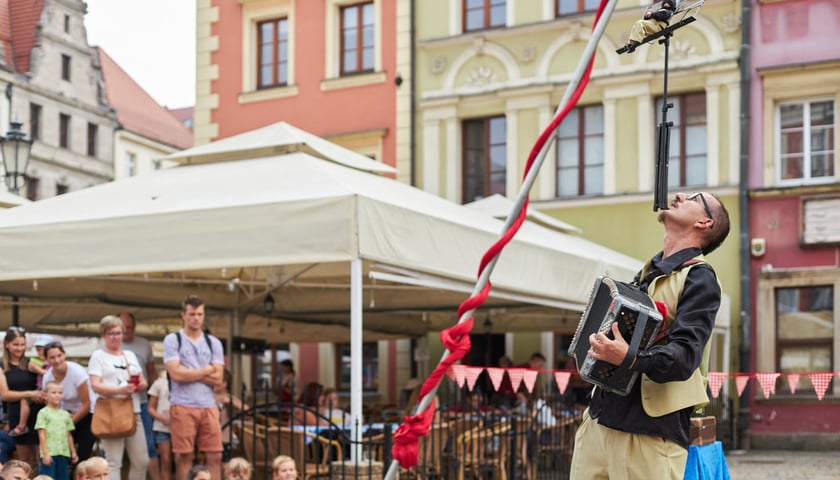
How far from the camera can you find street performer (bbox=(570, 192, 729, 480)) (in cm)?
399

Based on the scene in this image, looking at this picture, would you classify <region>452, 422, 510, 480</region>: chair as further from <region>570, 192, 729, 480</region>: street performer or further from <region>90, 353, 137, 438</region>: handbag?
<region>570, 192, 729, 480</region>: street performer

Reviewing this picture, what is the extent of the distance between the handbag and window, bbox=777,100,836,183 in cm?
1343

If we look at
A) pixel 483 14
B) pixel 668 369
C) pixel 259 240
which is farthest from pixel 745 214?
pixel 668 369

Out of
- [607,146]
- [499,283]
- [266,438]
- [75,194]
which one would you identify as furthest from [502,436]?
[607,146]

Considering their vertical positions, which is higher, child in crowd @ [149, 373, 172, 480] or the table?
the table

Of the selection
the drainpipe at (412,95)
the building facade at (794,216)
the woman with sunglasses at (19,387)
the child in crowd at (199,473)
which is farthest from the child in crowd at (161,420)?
the drainpipe at (412,95)

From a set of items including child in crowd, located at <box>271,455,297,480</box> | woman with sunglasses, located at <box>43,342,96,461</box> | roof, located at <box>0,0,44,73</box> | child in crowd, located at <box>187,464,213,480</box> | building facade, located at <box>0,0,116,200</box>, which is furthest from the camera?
roof, located at <box>0,0,44,73</box>

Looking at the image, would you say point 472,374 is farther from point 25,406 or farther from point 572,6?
point 572,6

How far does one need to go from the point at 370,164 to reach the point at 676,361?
861cm

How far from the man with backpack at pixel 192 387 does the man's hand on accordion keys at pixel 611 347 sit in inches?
205

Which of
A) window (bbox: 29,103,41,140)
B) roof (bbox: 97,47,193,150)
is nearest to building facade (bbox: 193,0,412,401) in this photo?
window (bbox: 29,103,41,140)

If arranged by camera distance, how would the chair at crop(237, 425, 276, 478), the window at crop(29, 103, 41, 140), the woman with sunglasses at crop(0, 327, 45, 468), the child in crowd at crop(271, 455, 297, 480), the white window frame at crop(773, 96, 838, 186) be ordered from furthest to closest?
the window at crop(29, 103, 41, 140) → the white window frame at crop(773, 96, 838, 186) → the chair at crop(237, 425, 276, 478) → the woman with sunglasses at crop(0, 327, 45, 468) → the child in crowd at crop(271, 455, 297, 480)

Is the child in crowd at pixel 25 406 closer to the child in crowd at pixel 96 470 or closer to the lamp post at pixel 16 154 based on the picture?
the child in crowd at pixel 96 470

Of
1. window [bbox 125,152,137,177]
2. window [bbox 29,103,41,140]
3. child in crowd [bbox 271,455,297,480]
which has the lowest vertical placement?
child in crowd [bbox 271,455,297,480]
